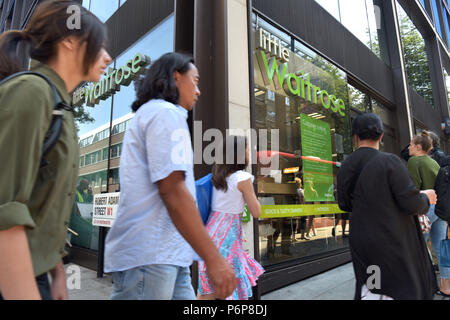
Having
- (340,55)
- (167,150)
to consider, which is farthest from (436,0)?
(167,150)

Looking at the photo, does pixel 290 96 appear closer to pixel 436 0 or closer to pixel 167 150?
pixel 167 150

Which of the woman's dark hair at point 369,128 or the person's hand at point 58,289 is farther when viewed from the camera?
the woman's dark hair at point 369,128

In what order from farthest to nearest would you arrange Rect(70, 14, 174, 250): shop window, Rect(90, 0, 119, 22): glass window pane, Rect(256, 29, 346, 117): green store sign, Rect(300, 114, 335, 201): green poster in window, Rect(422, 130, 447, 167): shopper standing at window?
Rect(90, 0, 119, 22): glass window pane < Rect(300, 114, 335, 201): green poster in window < Rect(70, 14, 174, 250): shop window < Rect(256, 29, 346, 117): green store sign < Rect(422, 130, 447, 167): shopper standing at window

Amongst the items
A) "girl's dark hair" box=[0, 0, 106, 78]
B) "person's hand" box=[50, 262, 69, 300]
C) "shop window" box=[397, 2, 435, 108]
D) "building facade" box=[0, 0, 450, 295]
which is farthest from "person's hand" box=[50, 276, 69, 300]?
"shop window" box=[397, 2, 435, 108]

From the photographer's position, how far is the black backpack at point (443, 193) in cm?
344

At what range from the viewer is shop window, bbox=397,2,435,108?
500 inches

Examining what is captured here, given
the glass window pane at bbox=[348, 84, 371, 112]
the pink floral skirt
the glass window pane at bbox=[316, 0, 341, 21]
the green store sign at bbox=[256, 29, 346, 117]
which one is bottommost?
the pink floral skirt

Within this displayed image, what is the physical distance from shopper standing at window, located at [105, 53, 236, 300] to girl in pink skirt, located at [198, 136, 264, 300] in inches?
57.6

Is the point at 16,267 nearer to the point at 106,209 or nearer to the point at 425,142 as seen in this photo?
the point at 106,209

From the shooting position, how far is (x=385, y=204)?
2.10 m

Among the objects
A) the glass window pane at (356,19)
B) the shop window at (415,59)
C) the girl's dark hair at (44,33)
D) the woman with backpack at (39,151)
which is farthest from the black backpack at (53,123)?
the shop window at (415,59)

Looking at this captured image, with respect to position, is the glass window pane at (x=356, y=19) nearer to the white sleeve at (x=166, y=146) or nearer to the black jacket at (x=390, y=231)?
the black jacket at (x=390, y=231)

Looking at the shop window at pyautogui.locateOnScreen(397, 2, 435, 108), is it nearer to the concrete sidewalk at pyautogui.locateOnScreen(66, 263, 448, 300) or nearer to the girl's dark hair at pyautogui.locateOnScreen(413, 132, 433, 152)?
the girl's dark hair at pyautogui.locateOnScreen(413, 132, 433, 152)

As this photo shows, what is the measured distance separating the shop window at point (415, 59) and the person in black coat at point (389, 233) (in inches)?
493
